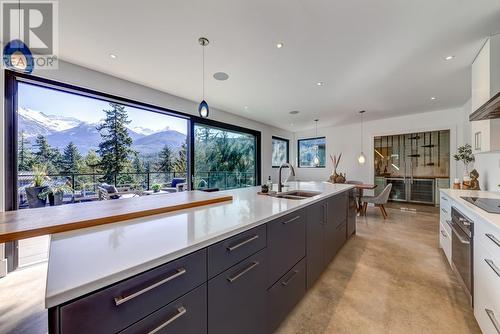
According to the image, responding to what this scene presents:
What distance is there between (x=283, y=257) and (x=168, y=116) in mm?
3633

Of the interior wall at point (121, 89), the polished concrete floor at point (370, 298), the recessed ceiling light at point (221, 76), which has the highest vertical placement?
the recessed ceiling light at point (221, 76)

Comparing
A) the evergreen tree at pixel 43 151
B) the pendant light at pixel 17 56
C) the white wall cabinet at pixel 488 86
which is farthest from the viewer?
the evergreen tree at pixel 43 151

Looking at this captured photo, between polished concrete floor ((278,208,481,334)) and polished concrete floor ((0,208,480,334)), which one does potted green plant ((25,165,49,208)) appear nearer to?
polished concrete floor ((0,208,480,334))

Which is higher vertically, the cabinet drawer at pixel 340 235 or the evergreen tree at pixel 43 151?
the evergreen tree at pixel 43 151

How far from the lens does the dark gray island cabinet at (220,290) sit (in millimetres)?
624

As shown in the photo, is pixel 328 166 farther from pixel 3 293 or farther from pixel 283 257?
pixel 3 293

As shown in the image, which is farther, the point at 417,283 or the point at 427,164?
the point at 427,164

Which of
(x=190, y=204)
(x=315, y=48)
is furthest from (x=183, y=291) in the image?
(x=315, y=48)

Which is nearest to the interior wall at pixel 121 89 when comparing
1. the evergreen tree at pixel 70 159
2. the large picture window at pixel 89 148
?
the large picture window at pixel 89 148

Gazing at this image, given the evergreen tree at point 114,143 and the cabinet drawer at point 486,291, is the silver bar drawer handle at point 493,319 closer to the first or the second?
the cabinet drawer at point 486,291

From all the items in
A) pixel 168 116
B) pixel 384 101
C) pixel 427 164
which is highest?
pixel 384 101

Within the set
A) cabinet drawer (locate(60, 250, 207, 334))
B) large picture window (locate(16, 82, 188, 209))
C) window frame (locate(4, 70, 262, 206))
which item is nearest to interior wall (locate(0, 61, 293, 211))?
window frame (locate(4, 70, 262, 206))

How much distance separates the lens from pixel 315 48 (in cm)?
243

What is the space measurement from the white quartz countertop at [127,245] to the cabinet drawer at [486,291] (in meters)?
1.36
